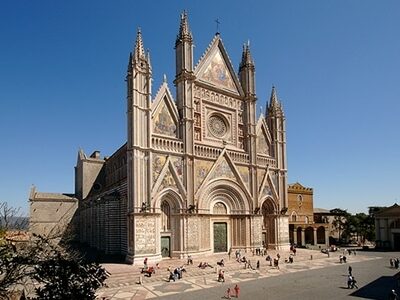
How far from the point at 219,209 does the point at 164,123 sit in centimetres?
1214

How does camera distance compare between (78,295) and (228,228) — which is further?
(228,228)

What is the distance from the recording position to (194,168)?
3712cm

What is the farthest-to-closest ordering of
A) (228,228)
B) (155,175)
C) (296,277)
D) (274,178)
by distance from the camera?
1. (274,178)
2. (228,228)
3. (155,175)
4. (296,277)

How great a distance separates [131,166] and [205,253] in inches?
504

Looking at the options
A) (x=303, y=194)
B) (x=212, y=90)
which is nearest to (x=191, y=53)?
(x=212, y=90)


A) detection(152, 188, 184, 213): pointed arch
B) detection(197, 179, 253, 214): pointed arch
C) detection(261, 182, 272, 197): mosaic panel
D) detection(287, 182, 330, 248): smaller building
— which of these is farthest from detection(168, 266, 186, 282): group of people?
detection(287, 182, 330, 248): smaller building

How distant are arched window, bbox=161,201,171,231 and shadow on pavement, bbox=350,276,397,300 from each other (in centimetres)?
1857

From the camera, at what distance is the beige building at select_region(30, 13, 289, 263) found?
33.1 meters

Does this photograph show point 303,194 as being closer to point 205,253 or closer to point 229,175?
point 229,175

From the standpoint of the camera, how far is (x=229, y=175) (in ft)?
133

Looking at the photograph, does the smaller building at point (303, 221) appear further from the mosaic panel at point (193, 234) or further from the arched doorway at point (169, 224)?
the arched doorway at point (169, 224)

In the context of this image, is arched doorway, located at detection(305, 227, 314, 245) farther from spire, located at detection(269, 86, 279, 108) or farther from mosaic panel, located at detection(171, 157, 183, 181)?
mosaic panel, located at detection(171, 157, 183, 181)

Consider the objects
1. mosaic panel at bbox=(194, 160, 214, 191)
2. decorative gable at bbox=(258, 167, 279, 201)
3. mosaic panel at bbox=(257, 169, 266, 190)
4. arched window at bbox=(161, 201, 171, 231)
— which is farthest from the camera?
decorative gable at bbox=(258, 167, 279, 201)

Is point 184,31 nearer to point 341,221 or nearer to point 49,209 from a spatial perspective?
Result: point 49,209
